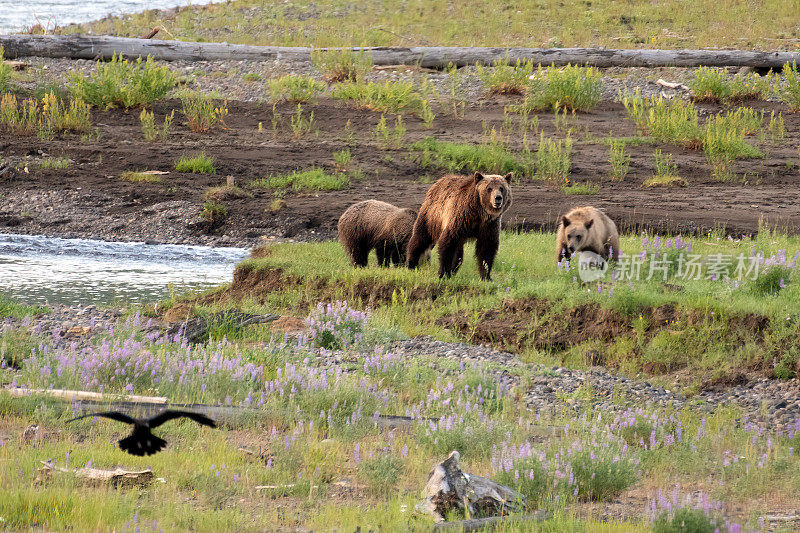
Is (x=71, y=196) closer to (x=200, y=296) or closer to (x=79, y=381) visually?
(x=200, y=296)

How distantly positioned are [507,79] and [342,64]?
4400 millimetres

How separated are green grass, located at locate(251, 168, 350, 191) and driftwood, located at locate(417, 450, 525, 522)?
43.9 feet

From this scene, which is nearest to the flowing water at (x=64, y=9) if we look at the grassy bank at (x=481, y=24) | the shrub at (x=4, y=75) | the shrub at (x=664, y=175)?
the grassy bank at (x=481, y=24)

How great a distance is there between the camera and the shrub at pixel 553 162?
18.5 m

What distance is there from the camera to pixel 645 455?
20.3ft

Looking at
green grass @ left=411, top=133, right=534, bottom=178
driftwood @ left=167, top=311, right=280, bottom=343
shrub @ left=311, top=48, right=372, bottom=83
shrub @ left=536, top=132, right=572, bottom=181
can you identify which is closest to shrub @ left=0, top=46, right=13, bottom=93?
shrub @ left=311, top=48, right=372, bottom=83

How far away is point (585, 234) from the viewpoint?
36.4ft

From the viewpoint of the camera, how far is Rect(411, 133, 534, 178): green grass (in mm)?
18719

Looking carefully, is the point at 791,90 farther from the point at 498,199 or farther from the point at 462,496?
the point at 462,496

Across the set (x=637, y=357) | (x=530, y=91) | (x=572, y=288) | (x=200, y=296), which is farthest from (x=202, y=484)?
(x=530, y=91)

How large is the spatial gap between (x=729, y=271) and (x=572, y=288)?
1.86 metres

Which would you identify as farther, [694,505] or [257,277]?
[257,277]

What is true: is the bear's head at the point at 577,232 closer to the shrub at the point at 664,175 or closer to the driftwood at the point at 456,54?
the shrub at the point at 664,175

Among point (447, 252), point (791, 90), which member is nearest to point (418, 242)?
point (447, 252)
